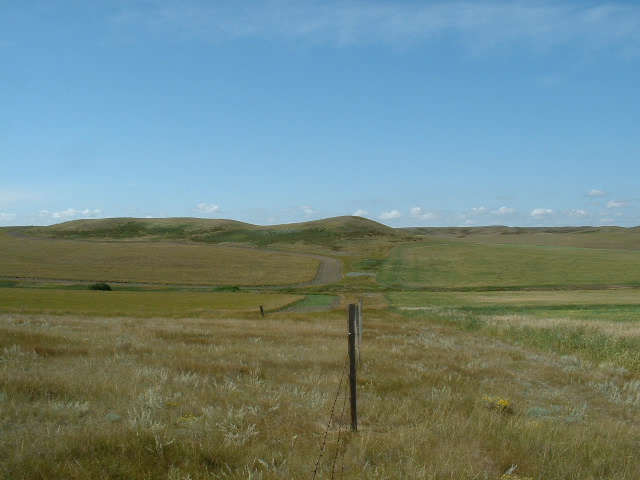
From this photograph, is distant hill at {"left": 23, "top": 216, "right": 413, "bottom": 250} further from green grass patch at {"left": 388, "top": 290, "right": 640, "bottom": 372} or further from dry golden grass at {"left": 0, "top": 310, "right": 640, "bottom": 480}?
dry golden grass at {"left": 0, "top": 310, "right": 640, "bottom": 480}

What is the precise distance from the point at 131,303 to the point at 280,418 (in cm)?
4405

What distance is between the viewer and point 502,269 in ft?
293

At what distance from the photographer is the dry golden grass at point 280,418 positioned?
18.4 feet

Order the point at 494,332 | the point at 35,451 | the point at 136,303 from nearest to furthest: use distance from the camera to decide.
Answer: the point at 35,451, the point at 494,332, the point at 136,303

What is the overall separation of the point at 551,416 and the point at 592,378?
6027 mm

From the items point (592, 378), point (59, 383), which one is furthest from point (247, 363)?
point (592, 378)

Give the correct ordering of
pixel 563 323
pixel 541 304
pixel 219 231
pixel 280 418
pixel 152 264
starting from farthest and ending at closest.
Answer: pixel 219 231 → pixel 152 264 → pixel 541 304 → pixel 563 323 → pixel 280 418

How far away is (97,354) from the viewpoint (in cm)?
1223

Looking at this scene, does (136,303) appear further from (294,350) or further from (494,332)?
(294,350)

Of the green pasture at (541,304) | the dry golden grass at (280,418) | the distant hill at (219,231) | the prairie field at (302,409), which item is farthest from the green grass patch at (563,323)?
the distant hill at (219,231)

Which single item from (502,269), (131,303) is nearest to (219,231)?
(502,269)

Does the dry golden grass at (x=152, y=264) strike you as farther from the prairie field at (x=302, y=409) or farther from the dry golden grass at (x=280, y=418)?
the dry golden grass at (x=280, y=418)

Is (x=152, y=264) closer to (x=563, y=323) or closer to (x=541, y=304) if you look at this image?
(x=541, y=304)

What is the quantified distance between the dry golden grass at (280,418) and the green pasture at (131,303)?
27.8 metres
